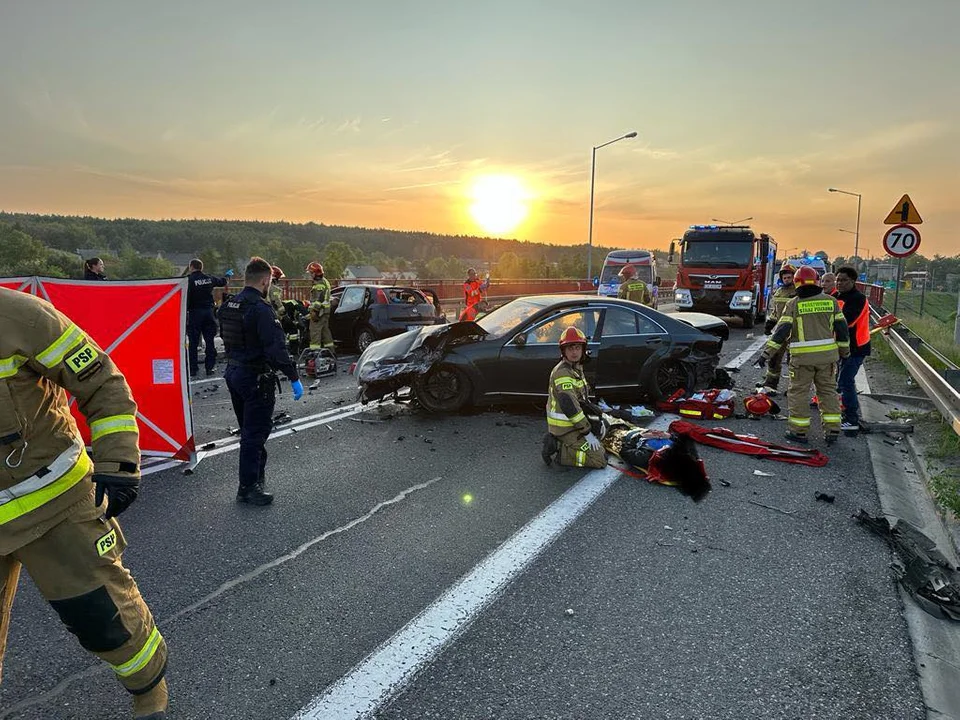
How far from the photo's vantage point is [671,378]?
7.71 meters

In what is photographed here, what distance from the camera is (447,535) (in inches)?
155

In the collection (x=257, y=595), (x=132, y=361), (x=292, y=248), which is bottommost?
Result: (x=257, y=595)

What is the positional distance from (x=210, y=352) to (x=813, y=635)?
9.83 metres

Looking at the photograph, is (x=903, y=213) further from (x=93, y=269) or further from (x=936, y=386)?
(x=93, y=269)

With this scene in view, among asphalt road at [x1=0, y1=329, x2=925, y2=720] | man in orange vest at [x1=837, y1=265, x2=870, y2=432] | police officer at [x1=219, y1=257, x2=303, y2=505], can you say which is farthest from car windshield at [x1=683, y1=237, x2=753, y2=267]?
police officer at [x1=219, y1=257, x2=303, y2=505]

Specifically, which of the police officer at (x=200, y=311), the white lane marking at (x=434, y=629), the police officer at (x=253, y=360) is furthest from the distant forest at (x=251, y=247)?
the white lane marking at (x=434, y=629)

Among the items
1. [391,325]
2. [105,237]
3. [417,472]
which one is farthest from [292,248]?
[417,472]

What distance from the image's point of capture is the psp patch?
2076 mm

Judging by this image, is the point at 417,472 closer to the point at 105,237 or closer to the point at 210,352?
the point at 210,352

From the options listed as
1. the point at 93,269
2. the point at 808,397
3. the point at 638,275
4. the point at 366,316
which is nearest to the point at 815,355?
the point at 808,397

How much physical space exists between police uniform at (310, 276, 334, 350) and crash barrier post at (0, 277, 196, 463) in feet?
16.8

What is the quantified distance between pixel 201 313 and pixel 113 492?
28.2ft

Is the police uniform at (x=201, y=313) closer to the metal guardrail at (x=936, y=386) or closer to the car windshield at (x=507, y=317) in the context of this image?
the car windshield at (x=507, y=317)

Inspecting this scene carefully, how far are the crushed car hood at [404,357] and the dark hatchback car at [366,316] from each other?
4508 millimetres
